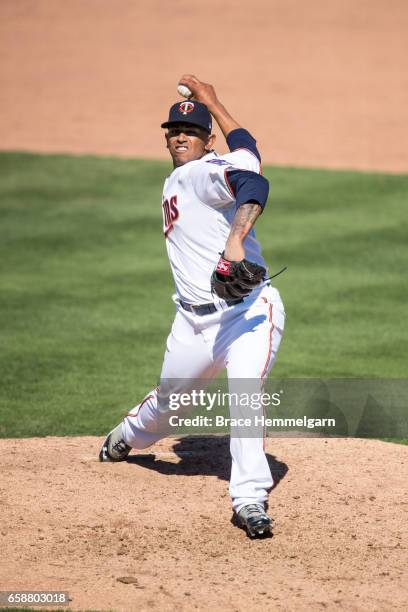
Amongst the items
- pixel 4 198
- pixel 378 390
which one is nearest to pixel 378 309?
pixel 378 390

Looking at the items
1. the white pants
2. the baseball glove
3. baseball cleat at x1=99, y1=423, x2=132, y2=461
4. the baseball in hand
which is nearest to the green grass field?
baseball cleat at x1=99, y1=423, x2=132, y2=461

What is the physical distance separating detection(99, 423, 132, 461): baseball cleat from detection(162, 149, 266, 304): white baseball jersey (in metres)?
0.96

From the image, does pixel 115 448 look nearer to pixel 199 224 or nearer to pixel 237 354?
pixel 237 354

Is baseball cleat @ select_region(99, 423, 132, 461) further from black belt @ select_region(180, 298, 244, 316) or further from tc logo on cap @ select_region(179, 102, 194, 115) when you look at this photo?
tc logo on cap @ select_region(179, 102, 194, 115)

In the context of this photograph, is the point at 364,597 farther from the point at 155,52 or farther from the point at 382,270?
the point at 155,52

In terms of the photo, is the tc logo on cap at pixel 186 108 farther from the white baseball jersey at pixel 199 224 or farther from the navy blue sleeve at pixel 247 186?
the navy blue sleeve at pixel 247 186

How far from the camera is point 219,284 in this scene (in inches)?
189

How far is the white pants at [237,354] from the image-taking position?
16.6 ft

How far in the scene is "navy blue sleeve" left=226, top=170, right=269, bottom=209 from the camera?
485 centimetres

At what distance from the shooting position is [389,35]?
2445 centimetres

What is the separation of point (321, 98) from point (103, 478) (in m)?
16.1

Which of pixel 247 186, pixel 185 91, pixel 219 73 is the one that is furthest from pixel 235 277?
pixel 219 73

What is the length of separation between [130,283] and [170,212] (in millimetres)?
5435

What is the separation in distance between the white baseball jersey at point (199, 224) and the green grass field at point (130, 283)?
6.74ft
